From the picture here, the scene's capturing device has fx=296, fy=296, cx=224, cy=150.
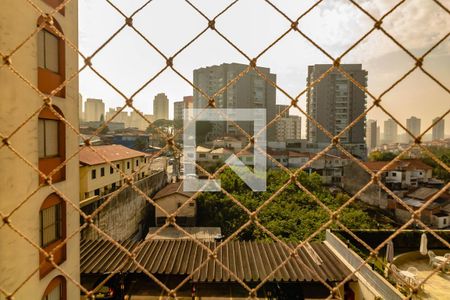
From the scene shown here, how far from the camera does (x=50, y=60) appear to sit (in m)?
3.02

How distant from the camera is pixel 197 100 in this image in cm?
3234

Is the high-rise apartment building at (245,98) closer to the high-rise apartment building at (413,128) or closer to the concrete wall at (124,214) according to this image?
the high-rise apartment building at (413,128)

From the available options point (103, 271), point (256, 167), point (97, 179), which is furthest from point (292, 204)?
point (103, 271)

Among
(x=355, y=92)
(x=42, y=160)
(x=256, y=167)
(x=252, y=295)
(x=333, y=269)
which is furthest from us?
(x=355, y=92)

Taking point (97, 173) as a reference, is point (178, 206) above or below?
below

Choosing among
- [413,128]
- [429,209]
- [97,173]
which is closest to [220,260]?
[97,173]

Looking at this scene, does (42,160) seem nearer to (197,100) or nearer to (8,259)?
(8,259)

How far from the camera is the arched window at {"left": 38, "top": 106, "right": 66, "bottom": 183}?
2.84m

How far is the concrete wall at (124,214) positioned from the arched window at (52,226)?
383 cm

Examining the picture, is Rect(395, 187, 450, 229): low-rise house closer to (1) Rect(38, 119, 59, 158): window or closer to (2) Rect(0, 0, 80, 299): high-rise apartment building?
(2) Rect(0, 0, 80, 299): high-rise apartment building

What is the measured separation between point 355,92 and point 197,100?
16.1m

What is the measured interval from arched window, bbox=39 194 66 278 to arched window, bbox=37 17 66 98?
112cm

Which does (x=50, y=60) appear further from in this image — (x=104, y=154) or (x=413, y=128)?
(x=413, y=128)

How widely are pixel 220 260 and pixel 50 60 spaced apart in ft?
13.6
